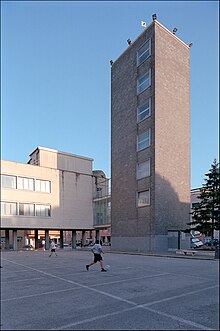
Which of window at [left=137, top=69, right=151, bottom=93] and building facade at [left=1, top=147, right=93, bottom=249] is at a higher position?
window at [left=137, top=69, right=151, bottom=93]

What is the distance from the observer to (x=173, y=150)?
37219 mm

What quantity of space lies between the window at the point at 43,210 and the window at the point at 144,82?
74.3 ft

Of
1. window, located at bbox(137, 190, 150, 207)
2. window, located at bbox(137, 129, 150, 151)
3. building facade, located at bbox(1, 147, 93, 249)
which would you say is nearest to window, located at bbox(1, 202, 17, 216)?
building facade, located at bbox(1, 147, 93, 249)

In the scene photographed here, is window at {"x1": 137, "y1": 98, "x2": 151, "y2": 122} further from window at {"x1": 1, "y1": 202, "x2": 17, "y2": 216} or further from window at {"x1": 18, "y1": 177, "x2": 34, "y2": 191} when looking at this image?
window at {"x1": 1, "y1": 202, "x2": 17, "y2": 216}

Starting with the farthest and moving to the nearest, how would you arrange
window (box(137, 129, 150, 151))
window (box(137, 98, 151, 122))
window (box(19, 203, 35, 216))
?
window (box(19, 203, 35, 216)) < window (box(137, 98, 151, 122)) < window (box(137, 129, 150, 151))

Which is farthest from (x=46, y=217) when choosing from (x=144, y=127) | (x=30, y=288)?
(x=30, y=288)

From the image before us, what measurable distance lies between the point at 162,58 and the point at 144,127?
8671mm

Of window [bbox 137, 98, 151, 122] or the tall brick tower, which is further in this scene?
window [bbox 137, 98, 151, 122]

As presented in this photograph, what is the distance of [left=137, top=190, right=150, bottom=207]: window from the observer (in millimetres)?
35919

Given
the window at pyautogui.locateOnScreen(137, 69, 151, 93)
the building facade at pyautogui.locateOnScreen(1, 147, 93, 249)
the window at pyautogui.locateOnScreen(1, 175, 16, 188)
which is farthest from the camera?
the building facade at pyautogui.locateOnScreen(1, 147, 93, 249)

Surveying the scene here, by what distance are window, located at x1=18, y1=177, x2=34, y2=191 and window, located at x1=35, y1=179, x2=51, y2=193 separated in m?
0.82

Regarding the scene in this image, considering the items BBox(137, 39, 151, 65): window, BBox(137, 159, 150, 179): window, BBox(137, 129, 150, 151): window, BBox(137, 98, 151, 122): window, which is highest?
BBox(137, 39, 151, 65): window

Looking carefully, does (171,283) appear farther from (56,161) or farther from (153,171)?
(56,161)

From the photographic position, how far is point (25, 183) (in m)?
46.2
